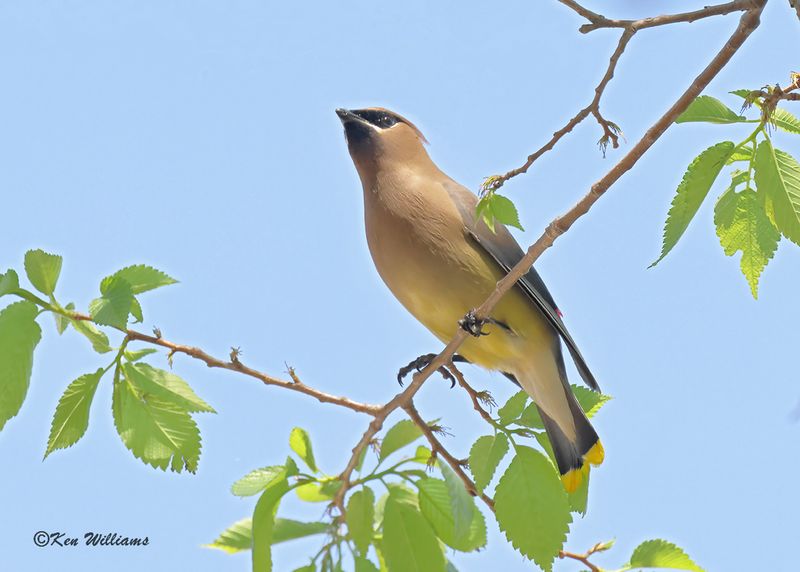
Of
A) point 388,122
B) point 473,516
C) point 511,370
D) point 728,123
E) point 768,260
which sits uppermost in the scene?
point 388,122

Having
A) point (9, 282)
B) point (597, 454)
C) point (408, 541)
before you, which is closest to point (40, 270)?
point (9, 282)

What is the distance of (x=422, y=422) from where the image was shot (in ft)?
10.0

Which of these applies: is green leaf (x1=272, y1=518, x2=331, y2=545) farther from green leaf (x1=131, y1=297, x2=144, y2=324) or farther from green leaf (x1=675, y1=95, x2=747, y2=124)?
green leaf (x1=675, y1=95, x2=747, y2=124)

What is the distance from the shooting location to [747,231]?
92.4 inches

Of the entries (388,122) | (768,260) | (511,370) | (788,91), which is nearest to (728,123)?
(788,91)

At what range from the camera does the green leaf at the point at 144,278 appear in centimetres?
245

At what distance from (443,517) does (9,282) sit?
125cm

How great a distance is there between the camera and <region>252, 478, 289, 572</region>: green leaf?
8.11ft

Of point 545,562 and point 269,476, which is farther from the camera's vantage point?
point 269,476

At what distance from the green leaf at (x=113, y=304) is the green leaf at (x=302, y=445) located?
0.69 meters

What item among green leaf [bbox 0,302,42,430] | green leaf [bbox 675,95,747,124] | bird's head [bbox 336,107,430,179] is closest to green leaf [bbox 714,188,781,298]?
green leaf [bbox 675,95,747,124]

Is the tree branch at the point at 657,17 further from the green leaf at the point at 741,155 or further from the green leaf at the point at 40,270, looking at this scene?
the green leaf at the point at 40,270

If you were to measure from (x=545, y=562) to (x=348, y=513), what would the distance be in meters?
0.53

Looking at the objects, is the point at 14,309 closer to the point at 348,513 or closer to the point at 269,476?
the point at 269,476
